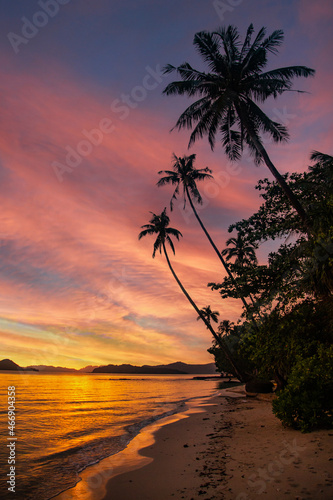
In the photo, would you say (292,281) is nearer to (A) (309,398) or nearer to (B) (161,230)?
(A) (309,398)

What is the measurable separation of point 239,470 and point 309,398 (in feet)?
10.6

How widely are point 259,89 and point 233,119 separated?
2.12 metres

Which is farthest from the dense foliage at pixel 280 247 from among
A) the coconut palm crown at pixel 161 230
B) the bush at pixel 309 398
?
the coconut palm crown at pixel 161 230

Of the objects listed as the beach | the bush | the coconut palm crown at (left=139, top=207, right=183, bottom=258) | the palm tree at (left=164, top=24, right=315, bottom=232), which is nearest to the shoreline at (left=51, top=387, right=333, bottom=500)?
the beach

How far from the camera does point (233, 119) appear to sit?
16734 mm

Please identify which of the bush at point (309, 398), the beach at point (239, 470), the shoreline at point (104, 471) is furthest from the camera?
the bush at point (309, 398)

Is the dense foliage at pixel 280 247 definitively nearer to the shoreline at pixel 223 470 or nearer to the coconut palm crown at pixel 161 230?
the shoreline at pixel 223 470

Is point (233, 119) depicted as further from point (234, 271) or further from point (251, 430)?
point (251, 430)

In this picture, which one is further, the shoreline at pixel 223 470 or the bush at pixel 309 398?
the bush at pixel 309 398

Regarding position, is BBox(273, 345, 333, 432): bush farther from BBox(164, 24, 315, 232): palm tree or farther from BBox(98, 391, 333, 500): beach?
BBox(164, 24, 315, 232): palm tree

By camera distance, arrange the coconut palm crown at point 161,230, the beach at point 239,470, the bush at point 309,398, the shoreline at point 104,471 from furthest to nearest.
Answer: the coconut palm crown at point 161,230, the bush at point 309,398, the shoreline at point 104,471, the beach at point 239,470

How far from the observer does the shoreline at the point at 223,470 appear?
4930mm

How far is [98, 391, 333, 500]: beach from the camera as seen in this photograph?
4.88 m

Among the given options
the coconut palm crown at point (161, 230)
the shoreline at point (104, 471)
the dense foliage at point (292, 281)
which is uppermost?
the coconut palm crown at point (161, 230)
